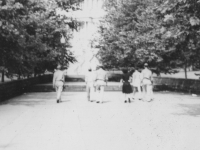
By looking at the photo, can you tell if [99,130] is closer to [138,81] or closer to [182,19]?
[182,19]

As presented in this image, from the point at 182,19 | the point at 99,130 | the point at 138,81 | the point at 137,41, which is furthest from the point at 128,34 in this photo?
the point at 99,130

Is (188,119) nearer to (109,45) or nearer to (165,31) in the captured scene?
(165,31)

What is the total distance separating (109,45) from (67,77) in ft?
51.9

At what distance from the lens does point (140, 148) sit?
6914mm

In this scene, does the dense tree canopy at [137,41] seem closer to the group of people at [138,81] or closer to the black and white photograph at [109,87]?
the black and white photograph at [109,87]

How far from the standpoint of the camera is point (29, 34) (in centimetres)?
2127

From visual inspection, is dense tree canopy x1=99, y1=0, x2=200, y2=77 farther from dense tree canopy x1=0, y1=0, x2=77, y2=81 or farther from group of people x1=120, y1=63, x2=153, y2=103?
dense tree canopy x1=0, y1=0, x2=77, y2=81

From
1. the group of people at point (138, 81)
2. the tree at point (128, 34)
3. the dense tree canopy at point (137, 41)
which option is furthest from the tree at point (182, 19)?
the tree at point (128, 34)

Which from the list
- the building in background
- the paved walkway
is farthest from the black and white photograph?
the building in background

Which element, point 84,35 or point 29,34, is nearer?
point 29,34

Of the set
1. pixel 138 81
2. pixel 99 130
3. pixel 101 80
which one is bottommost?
pixel 99 130

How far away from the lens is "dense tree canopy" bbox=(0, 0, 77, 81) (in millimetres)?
Result: 14359

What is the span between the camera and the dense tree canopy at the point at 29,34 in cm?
1436

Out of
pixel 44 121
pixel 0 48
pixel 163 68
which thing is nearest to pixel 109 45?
pixel 163 68
